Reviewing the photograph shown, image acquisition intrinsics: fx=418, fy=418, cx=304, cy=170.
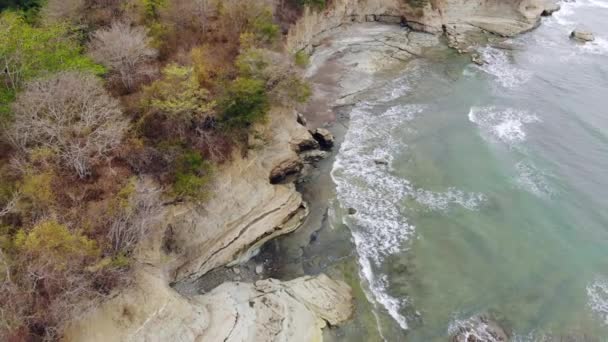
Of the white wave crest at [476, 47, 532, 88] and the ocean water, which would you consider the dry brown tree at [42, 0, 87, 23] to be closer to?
the ocean water

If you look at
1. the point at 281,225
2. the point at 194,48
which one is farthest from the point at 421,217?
the point at 194,48

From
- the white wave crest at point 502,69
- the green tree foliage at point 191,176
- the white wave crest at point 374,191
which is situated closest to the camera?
the green tree foliage at point 191,176

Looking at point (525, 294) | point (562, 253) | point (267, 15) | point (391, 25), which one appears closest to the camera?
point (525, 294)

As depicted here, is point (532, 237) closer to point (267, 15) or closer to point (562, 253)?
point (562, 253)

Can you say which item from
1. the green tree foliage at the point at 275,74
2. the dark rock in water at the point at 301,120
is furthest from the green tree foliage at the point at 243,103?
the dark rock in water at the point at 301,120

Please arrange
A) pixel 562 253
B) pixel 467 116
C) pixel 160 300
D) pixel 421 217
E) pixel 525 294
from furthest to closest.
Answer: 1. pixel 467 116
2. pixel 421 217
3. pixel 562 253
4. pixel 525 294
5. pixel 160 300

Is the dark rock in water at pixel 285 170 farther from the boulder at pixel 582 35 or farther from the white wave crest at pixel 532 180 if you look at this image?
the boulder at pixel 582 35
